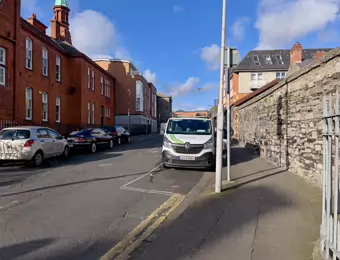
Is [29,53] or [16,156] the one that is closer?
[16,156]

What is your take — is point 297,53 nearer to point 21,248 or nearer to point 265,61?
point 265,61

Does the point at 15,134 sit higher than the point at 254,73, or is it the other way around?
the point at 254,73

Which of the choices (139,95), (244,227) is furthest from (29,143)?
(139,95)

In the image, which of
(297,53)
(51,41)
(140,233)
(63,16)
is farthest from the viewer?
(63,16)

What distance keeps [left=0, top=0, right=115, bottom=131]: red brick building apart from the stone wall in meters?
16.5

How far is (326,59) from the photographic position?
7.79 meters

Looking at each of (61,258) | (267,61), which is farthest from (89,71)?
(61,258)

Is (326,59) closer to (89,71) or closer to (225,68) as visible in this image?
(225,68)

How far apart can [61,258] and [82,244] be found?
52 cm

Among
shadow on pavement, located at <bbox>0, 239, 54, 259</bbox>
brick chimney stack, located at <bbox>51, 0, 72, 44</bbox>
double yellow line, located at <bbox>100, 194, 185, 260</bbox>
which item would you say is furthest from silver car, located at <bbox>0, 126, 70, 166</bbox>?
brick chimney stack, located at <bbox>51, 0, 72, 44</bbox>

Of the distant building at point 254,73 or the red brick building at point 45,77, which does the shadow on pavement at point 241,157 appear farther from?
the distant building at point 254,73

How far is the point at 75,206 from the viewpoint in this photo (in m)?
6.72

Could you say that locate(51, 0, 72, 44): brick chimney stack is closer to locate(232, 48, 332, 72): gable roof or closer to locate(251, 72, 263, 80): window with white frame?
locate(232, 48, 332, 72): gable roof

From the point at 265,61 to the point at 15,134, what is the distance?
44213 mm
